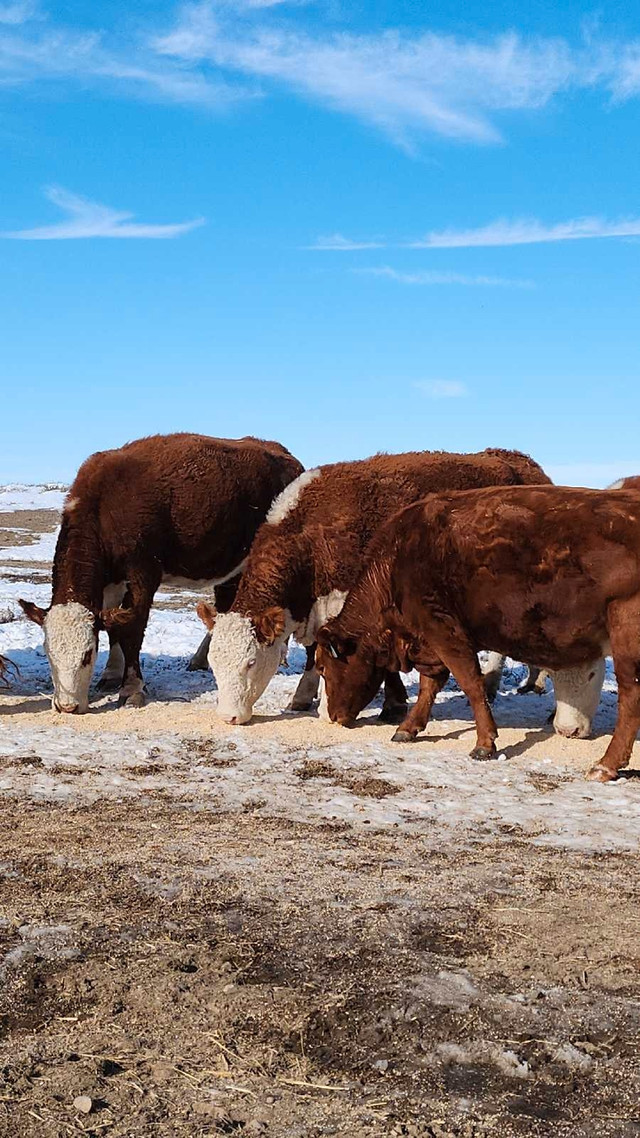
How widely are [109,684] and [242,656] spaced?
106 inches

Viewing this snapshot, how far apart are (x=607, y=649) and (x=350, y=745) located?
229 cm

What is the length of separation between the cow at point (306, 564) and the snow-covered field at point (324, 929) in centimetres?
105

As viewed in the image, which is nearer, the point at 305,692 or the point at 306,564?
the point at 306,564

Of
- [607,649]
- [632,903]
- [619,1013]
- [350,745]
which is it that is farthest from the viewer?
[350,745]

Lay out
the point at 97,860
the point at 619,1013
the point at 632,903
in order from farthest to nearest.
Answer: the point at 97,860, the point at 632,903, the point at 619,1013

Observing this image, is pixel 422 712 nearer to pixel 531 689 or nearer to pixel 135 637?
pixel 531 689

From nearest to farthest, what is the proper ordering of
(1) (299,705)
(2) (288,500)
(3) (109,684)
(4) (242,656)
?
(4) (242,656) < (2) (288,500) < (1) (299,705) < (3) (109,684)

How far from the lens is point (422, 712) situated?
9.31 metres

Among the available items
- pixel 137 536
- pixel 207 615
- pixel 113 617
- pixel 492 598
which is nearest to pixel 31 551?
pixel 137 536

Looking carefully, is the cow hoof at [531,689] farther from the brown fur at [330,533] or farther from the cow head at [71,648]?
the cow head at [71,648]

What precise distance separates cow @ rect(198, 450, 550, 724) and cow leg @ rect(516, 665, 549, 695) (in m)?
2.14

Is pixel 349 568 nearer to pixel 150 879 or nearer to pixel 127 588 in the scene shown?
pixel 127 588

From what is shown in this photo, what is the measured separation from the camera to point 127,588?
1136 cm

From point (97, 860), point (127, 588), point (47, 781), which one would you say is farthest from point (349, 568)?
point (97, 860)
